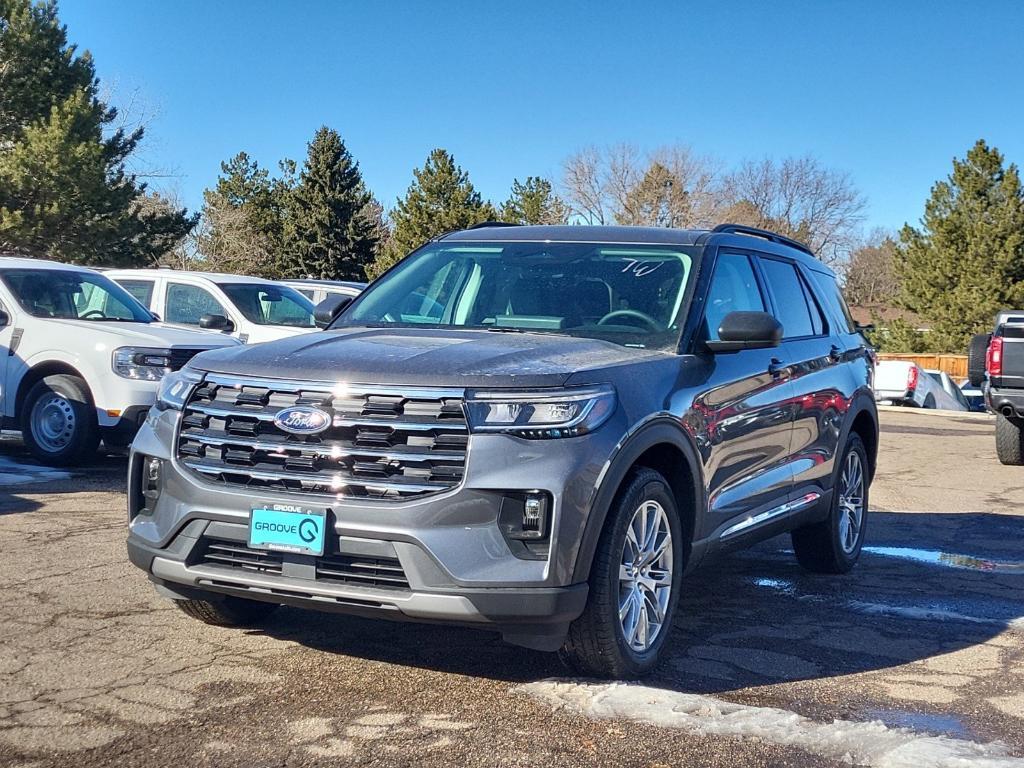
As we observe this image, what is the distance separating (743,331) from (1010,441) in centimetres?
945

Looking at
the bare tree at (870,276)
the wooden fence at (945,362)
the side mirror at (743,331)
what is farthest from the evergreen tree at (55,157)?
the bare tree at (870,276)

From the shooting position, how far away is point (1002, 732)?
4238 millimetres

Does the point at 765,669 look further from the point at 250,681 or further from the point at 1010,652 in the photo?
the point at 250,681

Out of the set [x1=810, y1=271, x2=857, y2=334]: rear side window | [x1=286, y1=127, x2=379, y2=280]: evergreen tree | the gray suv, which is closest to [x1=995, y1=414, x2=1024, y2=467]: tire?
[x1=810, y1=271, x2=857, y2=334]: rear side window

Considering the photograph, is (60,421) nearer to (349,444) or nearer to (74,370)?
(74,370)

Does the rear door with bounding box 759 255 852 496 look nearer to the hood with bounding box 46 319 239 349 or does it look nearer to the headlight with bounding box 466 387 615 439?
the headlight with bounding box 466 387 615 439

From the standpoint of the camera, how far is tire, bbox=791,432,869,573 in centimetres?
693

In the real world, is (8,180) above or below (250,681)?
above

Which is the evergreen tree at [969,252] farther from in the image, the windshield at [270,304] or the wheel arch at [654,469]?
the wheel arch at [654,469]

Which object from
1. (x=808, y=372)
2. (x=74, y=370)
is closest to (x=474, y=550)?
(x=808, y=372)

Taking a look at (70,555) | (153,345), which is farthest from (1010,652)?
(153,345)

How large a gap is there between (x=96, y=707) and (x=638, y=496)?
6.71 ft

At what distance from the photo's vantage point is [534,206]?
5944 cm

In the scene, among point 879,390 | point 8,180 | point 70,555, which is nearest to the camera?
point 70,555
